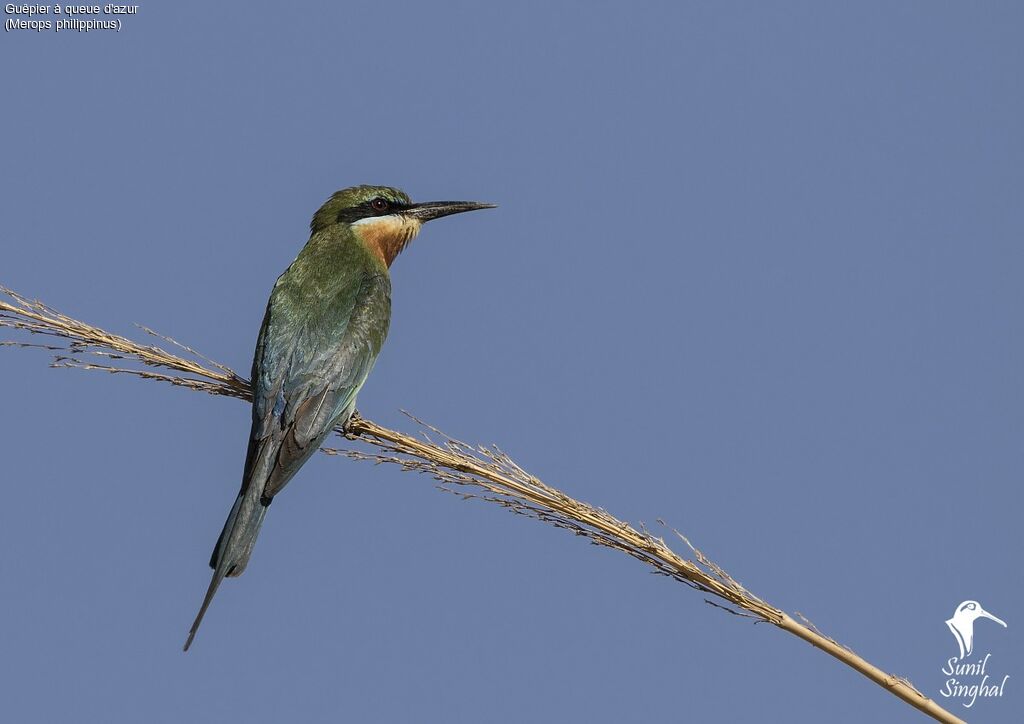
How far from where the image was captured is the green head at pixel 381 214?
5.28 m

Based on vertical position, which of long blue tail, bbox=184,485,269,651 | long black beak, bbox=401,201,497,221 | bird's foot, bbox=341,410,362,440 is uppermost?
long black beak, bbox=401,201,497,221

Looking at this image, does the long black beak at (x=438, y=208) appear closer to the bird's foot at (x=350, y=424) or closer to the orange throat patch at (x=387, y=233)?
the orange throat patch at (x=387, y=233)

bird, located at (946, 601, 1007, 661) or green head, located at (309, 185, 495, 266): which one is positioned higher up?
green head, located at (309, 185, 495, 266)

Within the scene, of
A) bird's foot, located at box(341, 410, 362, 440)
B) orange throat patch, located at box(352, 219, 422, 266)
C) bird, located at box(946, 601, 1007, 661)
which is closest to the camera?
bird, located at box(946, 601, 1007, 661)

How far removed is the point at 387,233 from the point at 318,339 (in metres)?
1.05

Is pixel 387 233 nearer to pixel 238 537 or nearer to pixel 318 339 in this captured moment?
pixel 318 339

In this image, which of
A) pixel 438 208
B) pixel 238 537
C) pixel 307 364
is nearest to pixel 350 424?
pixel 307 364

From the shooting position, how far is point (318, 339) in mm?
4422

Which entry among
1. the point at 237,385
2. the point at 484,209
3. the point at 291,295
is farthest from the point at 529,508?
the point at 484,209

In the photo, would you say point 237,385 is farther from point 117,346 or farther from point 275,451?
point 117,346

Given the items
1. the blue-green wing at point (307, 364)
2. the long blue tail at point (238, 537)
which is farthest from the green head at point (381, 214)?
the long blue tail at point (238, 537)

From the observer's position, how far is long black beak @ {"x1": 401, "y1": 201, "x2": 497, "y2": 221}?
543 centimetres

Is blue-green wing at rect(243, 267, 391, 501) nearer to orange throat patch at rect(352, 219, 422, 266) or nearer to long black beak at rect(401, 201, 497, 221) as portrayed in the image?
orange throat patch at rect(352, 219, 422, 266)

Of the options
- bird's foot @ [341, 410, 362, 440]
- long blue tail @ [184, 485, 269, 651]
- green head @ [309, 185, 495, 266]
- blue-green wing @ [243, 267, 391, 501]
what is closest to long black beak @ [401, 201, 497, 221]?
green head @ [309, 185, 495, 266]
